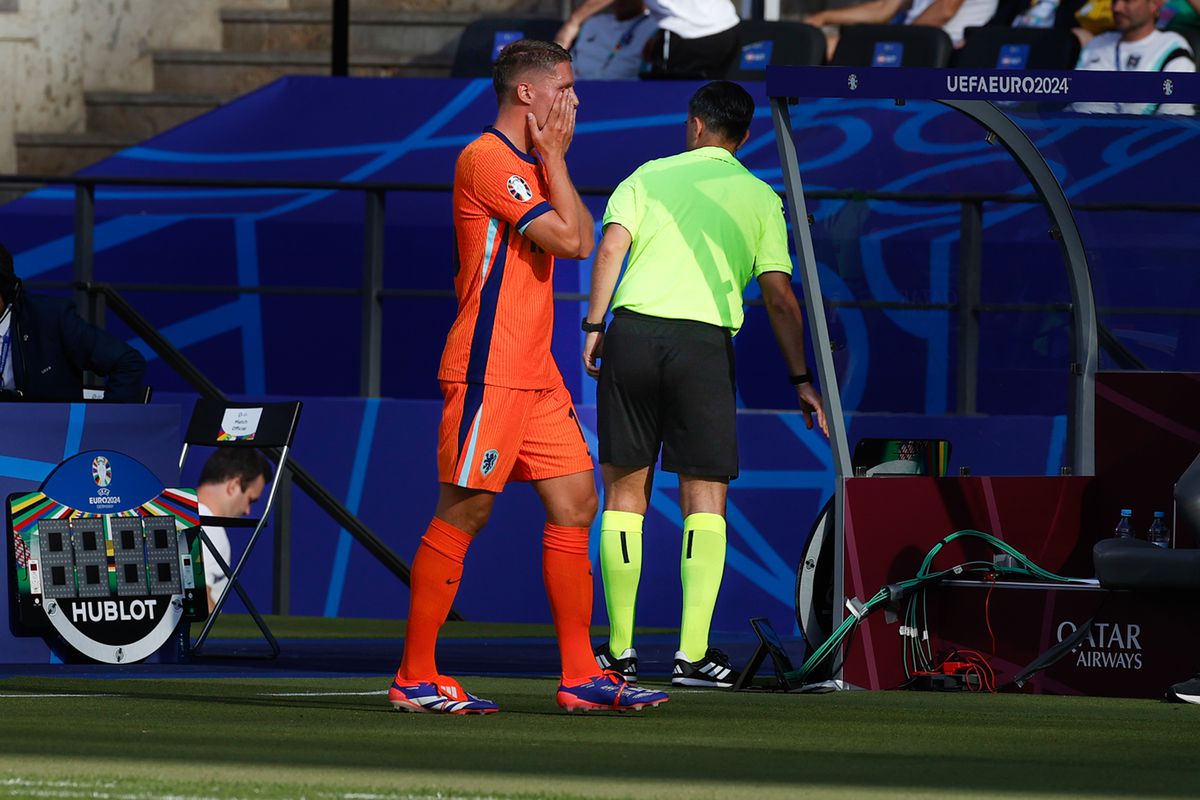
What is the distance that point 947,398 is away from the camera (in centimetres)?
1161

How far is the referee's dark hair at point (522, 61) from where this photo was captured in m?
A: 6.86

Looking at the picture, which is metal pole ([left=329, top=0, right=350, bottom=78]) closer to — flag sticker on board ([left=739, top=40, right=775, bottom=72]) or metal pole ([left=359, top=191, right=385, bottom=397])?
flag sticker on board ([left=739, top=40, right=775, bottom=72])

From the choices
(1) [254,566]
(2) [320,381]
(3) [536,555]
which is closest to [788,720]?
(3) [536,555]

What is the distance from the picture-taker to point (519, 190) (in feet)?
22.2

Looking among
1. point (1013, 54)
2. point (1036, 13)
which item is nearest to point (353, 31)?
point (1036, 13)

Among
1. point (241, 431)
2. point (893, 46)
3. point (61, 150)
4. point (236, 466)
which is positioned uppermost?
point (893, 46)

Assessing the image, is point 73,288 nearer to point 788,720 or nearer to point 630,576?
point 630,576

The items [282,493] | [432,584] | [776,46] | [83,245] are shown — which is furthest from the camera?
[776,46]

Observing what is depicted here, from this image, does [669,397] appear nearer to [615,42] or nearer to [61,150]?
[615,42]

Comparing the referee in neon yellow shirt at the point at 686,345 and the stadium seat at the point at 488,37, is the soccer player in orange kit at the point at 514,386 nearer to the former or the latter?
the referee in neon yellow shirt at the point at 686,345

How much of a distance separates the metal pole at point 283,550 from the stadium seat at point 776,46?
4625 millimetres

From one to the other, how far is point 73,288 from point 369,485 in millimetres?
1959

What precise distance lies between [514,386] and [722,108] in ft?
6.88

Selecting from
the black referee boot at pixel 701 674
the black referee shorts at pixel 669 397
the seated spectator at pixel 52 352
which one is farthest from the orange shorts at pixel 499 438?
the seated spectator at pixel 52 352
